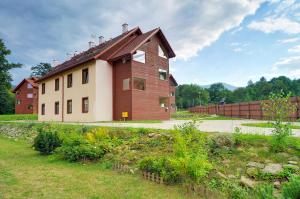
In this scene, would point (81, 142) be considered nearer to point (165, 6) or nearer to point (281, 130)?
point (281, 130)

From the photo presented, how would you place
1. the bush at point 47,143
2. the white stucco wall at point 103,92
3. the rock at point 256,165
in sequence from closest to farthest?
the rock at point 256,165, the bush at point 47,143, the white stucco wall at point 103,92

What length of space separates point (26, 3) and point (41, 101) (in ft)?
49.6

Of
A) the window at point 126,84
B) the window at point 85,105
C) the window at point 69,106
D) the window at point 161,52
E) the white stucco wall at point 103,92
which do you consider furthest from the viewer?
the window at point 69,106

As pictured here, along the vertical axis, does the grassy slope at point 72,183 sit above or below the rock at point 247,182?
below

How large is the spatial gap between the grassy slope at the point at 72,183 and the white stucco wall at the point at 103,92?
12.9m

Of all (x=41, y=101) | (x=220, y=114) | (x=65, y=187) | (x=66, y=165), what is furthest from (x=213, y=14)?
(x=41, y=101)

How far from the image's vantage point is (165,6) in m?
16.0

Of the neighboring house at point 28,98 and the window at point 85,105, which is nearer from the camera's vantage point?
the window at point 85,105

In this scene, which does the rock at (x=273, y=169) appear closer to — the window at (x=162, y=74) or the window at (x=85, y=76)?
the window at (x=162, y=74)

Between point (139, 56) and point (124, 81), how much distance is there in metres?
2.61

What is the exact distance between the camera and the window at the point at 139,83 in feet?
66.0

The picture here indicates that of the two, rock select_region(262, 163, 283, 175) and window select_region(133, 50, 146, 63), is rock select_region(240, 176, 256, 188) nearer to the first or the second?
rock select_region(262, 163, 283, 175)

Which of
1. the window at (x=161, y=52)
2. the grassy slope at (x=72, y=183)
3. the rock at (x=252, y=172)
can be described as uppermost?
the window at (x=161, y=52)

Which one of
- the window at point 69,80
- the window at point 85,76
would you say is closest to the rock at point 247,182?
the window at point 85,76
